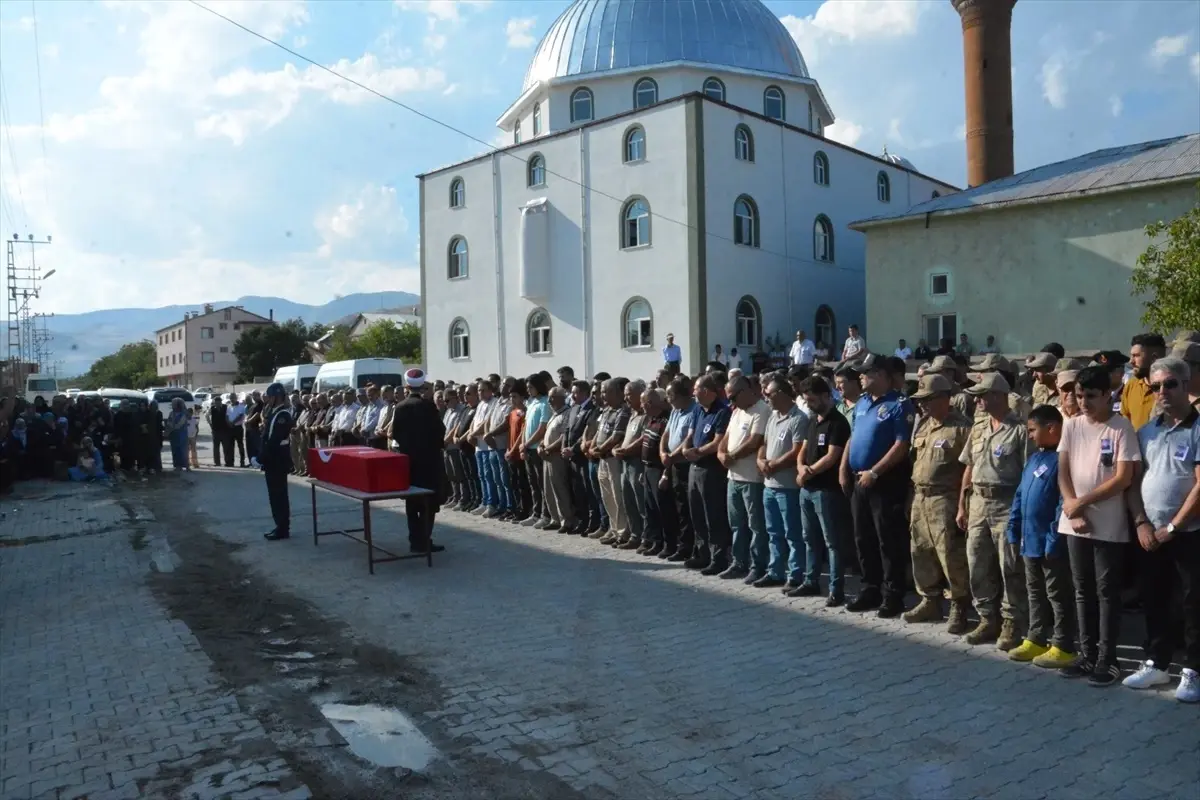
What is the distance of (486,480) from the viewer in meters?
13.5

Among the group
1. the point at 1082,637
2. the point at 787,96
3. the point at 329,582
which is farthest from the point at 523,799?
the point at 787,96

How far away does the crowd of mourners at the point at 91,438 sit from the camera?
2014cm

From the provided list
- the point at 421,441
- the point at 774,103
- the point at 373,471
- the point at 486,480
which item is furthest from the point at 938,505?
the point at 774,103

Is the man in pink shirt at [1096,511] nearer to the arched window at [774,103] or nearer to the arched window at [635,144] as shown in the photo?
the arched window at [635,144]

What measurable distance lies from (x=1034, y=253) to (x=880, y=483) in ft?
67.6

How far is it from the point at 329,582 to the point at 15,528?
7298 millimetres

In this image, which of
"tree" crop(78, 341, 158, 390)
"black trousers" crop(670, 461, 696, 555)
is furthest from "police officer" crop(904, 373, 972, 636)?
"tree" crop(78, 341, 158, 390)

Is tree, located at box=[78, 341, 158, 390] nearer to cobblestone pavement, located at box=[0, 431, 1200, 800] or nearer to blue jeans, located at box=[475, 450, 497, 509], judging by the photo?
blue jeans, located at box=[475, 450, 497, 509]

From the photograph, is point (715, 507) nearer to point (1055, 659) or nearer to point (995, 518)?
point (995, 518)

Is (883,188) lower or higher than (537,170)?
lower

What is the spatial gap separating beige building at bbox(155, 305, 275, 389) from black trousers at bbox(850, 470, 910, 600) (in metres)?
106

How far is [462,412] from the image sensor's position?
14.2 meters

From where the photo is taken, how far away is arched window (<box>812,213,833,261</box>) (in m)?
33.8

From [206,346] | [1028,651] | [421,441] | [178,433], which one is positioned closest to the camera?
[1028,651]
